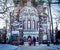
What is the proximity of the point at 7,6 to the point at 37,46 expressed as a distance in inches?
44.6

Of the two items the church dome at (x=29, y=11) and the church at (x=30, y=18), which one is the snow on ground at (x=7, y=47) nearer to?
the church at (x=30, y=18)

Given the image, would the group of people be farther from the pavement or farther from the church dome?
the church dome

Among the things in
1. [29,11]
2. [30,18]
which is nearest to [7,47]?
[30,18]

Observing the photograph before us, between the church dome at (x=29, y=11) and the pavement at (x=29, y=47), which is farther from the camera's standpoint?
the church dome at (x=29, y=11)

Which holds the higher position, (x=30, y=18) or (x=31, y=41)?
(x=30, y=18)

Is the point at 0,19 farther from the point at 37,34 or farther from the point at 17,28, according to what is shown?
the point at 37,34

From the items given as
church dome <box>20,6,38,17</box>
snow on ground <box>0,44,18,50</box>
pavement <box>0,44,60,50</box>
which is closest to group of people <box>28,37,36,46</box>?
pavement <box>0,44,60,50</box>

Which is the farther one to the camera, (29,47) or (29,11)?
(29,11)

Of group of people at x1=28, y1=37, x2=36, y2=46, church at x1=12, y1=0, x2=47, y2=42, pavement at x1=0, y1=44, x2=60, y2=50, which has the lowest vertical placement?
pavement at x1=0, y1=44, x2=60, y2=50

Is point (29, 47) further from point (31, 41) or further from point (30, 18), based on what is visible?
point (30, 18)

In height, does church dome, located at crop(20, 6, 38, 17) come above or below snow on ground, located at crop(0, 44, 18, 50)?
above

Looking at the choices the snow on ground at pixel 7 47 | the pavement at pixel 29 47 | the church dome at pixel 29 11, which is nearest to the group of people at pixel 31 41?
the pavement at pixel 29 47

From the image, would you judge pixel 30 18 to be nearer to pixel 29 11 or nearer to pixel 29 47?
pixel 29 11

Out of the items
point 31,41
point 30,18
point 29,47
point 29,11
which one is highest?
point 29,11
